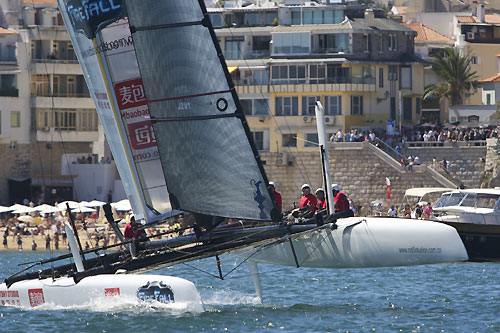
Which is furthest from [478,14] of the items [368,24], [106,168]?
[106,168]

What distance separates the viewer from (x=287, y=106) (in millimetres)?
67625

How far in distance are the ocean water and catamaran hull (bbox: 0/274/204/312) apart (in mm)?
202

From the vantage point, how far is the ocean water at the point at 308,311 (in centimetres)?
2498

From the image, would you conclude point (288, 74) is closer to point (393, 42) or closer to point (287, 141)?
point (287, 141)

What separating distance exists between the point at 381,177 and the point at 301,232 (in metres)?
39.0

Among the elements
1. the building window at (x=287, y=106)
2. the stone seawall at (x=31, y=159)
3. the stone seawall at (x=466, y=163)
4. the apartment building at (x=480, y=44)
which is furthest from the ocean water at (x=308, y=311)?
the apartment building at (x=480, y=44)

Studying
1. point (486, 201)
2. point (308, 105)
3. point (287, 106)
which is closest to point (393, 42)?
point (308, 105)

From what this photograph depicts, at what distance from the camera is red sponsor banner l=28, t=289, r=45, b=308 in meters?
27.1

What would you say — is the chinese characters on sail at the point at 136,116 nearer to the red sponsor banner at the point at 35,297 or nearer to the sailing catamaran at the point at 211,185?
the sailing catamaran at the point at 211,185

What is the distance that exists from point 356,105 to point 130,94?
41.2 meters

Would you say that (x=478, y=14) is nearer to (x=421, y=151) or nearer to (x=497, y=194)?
(x=421, y=151)

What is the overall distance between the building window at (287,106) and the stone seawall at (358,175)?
8.30 feet

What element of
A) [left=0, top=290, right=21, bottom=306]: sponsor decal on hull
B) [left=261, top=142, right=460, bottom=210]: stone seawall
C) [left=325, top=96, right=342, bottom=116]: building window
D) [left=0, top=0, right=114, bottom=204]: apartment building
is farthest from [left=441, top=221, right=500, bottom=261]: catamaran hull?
[left=0, top=0, right=114, bottom=204]: apartment building

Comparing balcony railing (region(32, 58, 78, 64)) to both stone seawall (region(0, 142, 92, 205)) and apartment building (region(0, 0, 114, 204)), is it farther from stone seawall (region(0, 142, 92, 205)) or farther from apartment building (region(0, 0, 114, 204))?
stone seawall (region(0, 142, 92, 205))
